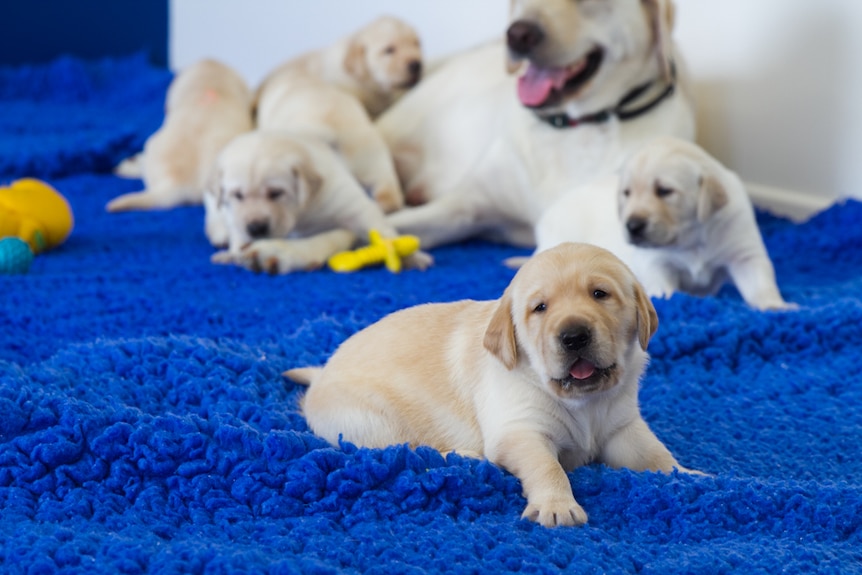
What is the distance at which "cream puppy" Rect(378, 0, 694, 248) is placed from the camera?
10.1 ft

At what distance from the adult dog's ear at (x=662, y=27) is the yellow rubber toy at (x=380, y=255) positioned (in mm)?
844

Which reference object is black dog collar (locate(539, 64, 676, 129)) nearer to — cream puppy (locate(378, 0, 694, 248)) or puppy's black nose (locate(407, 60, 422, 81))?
cream puppy (locate(378, 0, 694, 248))

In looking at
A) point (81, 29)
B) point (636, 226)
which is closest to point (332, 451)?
point (636, 226)

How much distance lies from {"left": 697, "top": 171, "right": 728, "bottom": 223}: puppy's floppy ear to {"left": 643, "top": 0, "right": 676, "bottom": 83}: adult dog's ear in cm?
75

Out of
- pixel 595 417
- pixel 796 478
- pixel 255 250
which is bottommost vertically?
pixel 255 250

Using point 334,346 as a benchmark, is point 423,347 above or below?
above

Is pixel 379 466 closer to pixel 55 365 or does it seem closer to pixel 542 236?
pixel 55 365

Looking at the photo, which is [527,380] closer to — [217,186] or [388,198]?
[217,186]

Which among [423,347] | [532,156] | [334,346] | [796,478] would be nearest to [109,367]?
[334,346]

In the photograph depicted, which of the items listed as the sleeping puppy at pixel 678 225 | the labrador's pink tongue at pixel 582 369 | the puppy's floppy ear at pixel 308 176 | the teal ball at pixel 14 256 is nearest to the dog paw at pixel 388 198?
the puppy's floppy ear at pixel 308 176

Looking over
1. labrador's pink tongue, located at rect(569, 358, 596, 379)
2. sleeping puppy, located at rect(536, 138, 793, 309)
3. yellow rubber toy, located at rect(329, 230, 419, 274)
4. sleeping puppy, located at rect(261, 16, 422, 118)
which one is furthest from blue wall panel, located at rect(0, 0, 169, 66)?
labrador's pink tongue, located at rect(569, 358, 596, 379)

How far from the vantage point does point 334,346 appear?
229cm

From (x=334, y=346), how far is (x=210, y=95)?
2122 millimetres

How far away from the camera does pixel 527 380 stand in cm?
160
